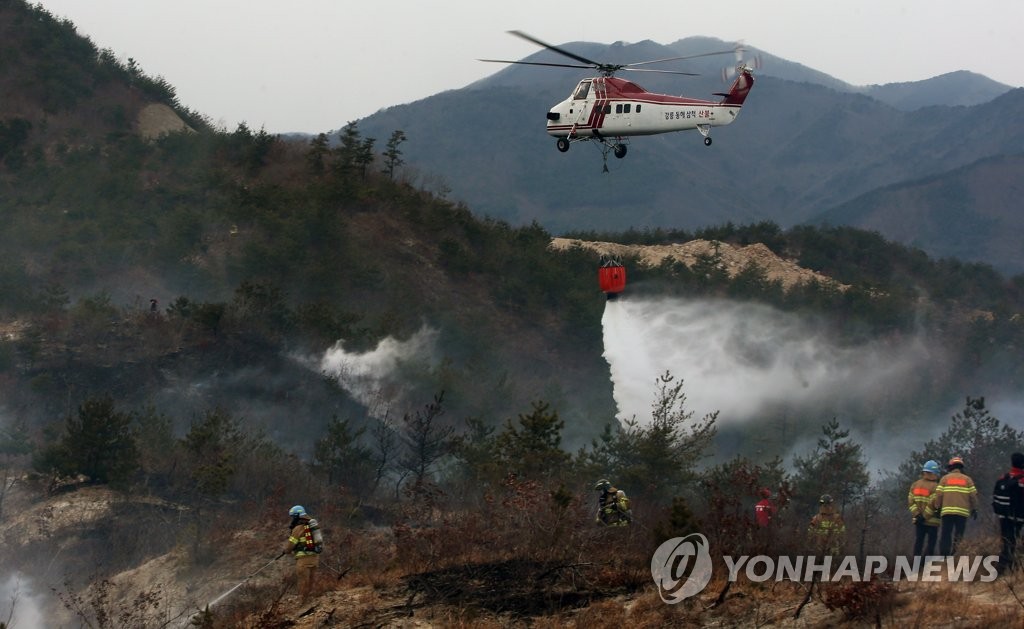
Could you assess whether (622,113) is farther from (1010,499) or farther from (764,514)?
(1010,499)

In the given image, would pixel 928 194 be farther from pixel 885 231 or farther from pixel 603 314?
pixel 603 314

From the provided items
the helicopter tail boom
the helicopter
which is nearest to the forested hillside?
the helicopter

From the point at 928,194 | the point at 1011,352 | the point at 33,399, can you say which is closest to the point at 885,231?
the point at 928,194

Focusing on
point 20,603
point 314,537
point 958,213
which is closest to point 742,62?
point 314,537

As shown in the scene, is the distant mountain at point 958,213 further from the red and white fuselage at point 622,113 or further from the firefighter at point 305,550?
the firefighter at point 305,550

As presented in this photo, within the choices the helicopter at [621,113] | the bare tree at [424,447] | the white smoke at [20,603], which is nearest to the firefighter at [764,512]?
the bare tree at [424,447]
